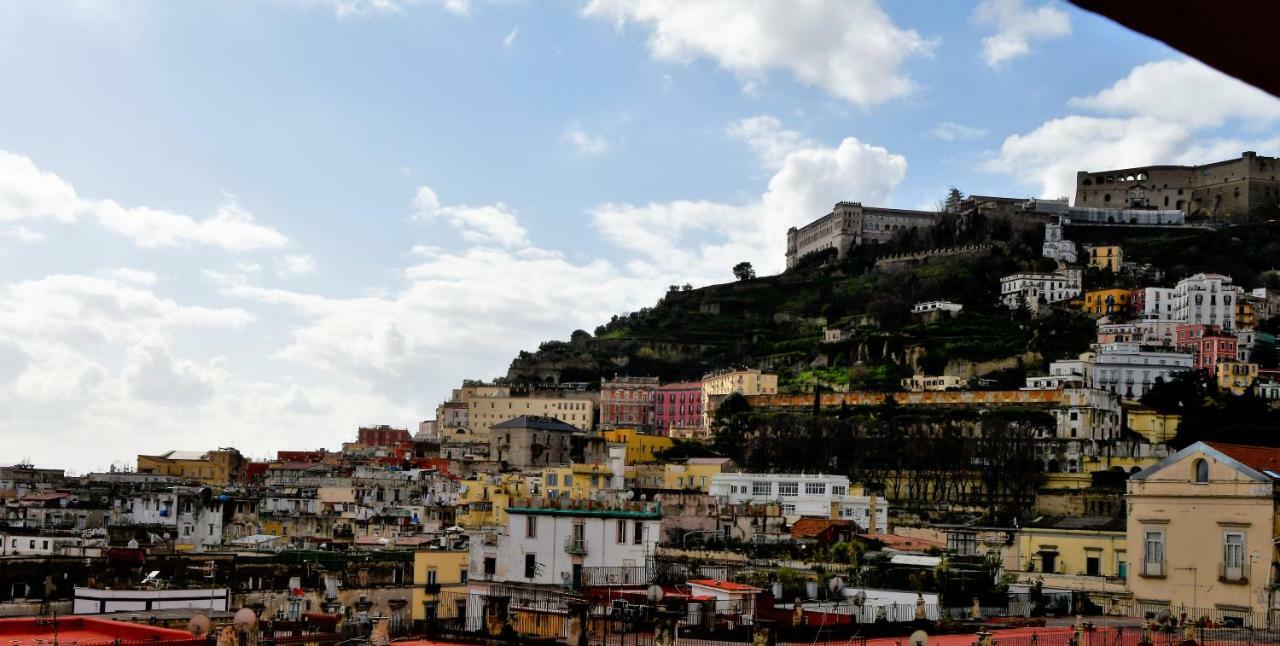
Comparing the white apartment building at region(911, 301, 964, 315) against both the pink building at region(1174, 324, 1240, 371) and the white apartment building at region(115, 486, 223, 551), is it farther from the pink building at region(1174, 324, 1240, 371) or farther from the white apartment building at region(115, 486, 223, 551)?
the white apartment building at region(115, 486, 223, 551)

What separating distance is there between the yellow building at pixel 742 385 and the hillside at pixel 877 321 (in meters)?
2.17

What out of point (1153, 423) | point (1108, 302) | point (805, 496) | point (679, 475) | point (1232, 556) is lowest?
point (805, 496)

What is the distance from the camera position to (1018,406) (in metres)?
89.2

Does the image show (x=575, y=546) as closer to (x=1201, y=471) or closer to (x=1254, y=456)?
(x=1201, y=471)

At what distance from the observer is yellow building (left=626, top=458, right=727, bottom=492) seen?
67.2 m

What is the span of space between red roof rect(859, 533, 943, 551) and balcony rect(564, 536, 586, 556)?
756 inches

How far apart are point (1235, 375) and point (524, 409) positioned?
54.7 metres

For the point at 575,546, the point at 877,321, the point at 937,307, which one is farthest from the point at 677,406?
the point at 575,546

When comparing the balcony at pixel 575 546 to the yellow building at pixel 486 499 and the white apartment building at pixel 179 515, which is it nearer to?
the yellow building at pixel 486 499

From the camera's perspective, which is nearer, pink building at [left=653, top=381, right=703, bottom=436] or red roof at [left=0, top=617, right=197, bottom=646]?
red roof at [left=0, top=617, right=197, bottom=646]

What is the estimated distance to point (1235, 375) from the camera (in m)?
Result: 94.7

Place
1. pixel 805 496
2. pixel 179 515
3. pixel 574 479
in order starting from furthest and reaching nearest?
1. pixel 574 479
2. pixel 805 496
3. pixel 179 515

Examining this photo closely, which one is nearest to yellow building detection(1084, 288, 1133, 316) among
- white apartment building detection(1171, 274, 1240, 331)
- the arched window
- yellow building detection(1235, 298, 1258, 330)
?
white apartment building detection(1171, 274, 1240, 331)

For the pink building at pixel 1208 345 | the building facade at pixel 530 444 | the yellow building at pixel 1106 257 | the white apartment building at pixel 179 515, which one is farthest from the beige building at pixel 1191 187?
the white apartment building at pixel 179 515
